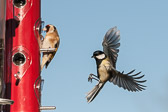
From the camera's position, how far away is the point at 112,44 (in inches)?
292

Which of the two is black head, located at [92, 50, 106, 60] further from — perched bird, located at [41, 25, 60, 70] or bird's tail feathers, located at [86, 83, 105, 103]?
perched bird, located at [41, 25, 60, 70]

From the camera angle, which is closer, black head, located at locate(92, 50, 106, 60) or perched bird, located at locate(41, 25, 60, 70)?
perched bird, located at locate(41, 25, 60, 70)

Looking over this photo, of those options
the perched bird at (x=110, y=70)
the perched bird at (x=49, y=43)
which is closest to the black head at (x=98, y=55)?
the perched bird at (x=110, y=70)

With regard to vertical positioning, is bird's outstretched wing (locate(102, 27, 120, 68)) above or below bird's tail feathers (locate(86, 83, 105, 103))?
above

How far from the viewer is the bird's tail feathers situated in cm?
682

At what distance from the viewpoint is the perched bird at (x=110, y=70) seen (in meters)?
6.82

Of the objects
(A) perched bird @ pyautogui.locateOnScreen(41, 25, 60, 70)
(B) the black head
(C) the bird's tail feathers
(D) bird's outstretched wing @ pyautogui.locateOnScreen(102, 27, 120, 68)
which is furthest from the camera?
(D) bird's outstretched wing @ pyautogui.locateOnScreen(102, 27, 120, 68)

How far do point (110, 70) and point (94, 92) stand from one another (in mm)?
394

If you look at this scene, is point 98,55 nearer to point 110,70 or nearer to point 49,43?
point 110,70

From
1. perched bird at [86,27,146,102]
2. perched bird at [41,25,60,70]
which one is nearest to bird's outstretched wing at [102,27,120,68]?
perched bird at [86,27,146,102]

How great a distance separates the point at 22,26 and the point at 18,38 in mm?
151

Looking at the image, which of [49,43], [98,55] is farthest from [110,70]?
[49,43]

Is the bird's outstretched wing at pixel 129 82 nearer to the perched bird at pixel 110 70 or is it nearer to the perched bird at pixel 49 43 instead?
the perched bird at pixel 110 70

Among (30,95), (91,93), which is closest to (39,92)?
(30,95)
